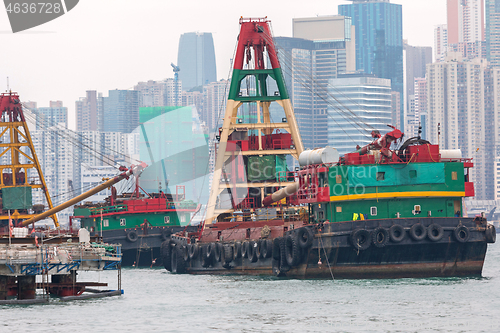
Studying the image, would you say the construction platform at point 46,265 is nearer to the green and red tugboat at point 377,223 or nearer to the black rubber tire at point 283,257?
the black rubber tire at point 283,257

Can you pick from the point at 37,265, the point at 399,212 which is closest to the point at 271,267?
the point at 399,212

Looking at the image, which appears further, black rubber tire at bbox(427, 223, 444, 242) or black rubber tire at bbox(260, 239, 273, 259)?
black rubber tire at bbox(260, 239, 273, 259)

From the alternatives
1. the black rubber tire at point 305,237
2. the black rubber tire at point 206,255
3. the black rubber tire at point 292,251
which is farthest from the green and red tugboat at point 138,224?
the black rubber tire at point 305,237

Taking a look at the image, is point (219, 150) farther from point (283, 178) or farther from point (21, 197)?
point (21, 197)

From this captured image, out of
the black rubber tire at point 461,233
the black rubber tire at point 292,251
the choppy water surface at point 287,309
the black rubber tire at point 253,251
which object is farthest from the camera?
the black rubber tire at point 253,251

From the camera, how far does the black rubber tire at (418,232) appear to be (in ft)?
154

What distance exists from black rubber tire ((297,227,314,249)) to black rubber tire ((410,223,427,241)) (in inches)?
209

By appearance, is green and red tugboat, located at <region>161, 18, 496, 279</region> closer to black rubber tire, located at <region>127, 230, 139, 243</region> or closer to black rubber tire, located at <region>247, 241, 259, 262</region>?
black rubber tire, located at <region>247, 241, 259, 262</region>

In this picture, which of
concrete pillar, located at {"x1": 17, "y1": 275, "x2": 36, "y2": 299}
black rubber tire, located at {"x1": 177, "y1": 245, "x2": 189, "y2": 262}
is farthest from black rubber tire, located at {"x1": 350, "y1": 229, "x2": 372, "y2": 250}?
black rubber tire, located at {"x1": 177, "y1": 245, "x2": 189, "y2": 262}

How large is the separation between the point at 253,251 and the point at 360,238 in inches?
363

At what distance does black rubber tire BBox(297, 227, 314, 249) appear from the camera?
1934 inches

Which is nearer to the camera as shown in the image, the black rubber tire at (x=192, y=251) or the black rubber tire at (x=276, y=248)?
the black rubber tire at (x=276, y=248)

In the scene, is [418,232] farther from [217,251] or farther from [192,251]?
[192,251]

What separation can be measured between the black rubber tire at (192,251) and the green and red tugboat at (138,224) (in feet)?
29.4
